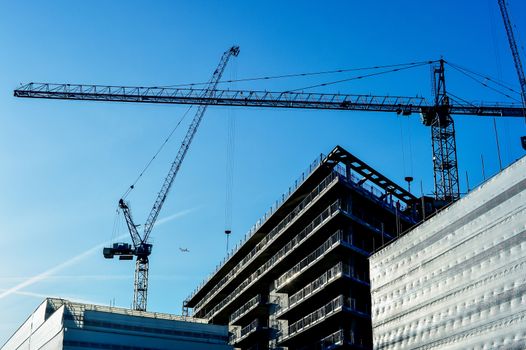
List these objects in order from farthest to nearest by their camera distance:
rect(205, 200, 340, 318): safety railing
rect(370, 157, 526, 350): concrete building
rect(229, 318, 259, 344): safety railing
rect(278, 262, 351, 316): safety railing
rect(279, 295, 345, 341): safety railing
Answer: rect(229, 318, 259, 344): safety railing, rect(205, 200, 340, 318): safety railing, rect(278, 262, 351, 316): safety railing, rect(279, 295, 345, 341): safety railing, rect(370, 157, 526, 350): concrete building

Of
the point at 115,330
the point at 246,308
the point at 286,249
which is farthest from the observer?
the point at 115,330

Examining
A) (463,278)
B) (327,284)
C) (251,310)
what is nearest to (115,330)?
(251,310)

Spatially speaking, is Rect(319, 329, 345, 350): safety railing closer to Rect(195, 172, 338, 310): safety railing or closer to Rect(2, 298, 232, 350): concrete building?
Rect(195, 172, 338, 310): safety railing

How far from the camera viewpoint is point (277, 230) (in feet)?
309

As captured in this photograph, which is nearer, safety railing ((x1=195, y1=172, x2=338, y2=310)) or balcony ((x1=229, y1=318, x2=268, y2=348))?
safety railing ((x1=195, y1=172, x2=338, y2=310))

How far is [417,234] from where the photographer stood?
203 ft

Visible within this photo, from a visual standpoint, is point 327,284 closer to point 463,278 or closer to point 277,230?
point 277,230

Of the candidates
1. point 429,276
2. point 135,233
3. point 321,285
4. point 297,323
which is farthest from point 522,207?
point 135,233

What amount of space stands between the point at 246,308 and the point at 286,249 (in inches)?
580

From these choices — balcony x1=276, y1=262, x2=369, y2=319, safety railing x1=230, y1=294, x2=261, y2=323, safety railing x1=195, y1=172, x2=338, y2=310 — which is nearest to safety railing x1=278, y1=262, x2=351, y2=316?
balcony x1=276, y1=262, x2=369, y2=319

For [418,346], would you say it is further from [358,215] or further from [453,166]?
[453,166]

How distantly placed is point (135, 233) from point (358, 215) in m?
99.9

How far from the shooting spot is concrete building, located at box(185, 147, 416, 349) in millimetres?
77938

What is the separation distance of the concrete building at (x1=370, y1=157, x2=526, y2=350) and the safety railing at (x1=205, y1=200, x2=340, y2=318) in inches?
639
